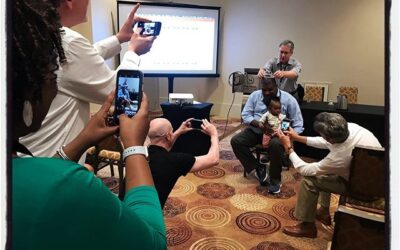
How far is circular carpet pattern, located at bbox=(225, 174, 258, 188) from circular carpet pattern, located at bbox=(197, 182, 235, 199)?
90mm

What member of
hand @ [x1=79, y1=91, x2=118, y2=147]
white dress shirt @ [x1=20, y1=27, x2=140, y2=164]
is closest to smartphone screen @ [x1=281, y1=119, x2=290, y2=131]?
white dress shirt @ [x1=20, y1=27, x2=140, y2=164]

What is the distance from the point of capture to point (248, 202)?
2.47 meters

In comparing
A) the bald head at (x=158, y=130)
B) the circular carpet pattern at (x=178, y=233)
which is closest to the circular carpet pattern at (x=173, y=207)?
the circular carpet pattern at (x=178, y=233)

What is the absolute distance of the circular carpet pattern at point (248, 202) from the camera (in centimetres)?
239

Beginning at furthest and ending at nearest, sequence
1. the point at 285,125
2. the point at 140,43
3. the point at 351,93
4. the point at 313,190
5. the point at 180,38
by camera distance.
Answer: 1. the point at 180,38
2. the point at 351,93
3. the point at 285,125
4. the point at 313,190
5. the point at 140,43

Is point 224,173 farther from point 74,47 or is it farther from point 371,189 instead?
point 74,47

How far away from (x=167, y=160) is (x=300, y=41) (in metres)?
3.95

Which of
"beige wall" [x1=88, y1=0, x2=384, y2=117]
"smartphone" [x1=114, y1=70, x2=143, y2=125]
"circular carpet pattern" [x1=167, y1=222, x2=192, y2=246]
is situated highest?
"beige wall" [x1=88, y1=0, x2=384, y2=117]

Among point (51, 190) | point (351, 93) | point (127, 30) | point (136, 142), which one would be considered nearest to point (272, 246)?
point (127, 30)

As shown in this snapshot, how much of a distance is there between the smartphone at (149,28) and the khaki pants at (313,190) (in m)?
1.30

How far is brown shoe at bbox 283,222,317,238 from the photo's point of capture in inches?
79.1

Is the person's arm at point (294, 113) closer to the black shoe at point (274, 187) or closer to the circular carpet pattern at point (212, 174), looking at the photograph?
the black shoe at point (274, 187)

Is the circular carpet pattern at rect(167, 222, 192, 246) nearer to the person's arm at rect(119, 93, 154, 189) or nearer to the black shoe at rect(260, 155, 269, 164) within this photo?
the black shoe at rect(260, 155, 269, 164)

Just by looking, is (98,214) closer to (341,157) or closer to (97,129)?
(97,129)
